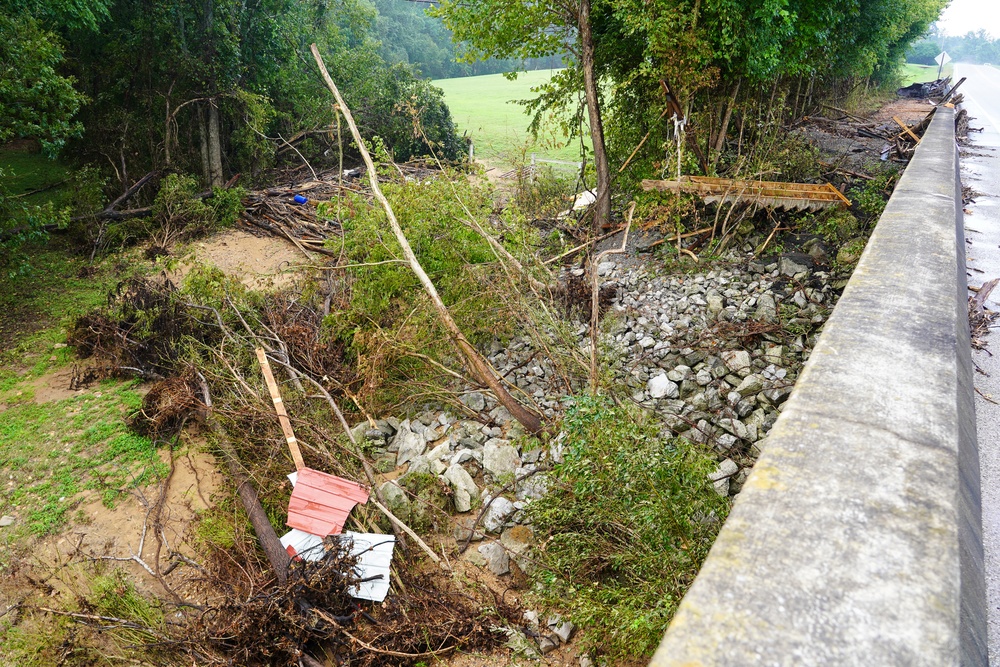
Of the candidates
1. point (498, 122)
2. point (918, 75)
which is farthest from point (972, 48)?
point (498, 122)

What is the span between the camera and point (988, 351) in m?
4.75

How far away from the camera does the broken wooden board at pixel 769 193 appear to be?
22.0 ft

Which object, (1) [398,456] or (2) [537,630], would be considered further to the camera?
(1) [398,456]

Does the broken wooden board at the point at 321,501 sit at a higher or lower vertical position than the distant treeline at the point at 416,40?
lower

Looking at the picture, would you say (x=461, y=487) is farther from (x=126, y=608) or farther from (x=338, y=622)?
(x=126, y=608)

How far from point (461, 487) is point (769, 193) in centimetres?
498

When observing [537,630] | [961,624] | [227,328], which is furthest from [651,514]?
[227,328]

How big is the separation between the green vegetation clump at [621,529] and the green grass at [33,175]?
1127 centimetres

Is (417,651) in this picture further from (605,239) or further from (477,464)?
(605,239)

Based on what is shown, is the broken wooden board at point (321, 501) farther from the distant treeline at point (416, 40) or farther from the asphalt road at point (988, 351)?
the distant treeline at point (416, 40)

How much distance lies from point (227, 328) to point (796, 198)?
6.55m

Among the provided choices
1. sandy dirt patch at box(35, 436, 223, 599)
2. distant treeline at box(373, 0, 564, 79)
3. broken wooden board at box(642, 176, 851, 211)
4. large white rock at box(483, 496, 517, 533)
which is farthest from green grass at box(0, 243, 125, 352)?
distant treeline at box(373, 0, 564, 79)

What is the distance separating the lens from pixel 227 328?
643cm

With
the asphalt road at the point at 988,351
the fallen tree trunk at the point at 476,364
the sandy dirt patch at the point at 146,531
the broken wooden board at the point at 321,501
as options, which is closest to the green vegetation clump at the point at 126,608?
the sandy dirt patch at the point at 146,531
